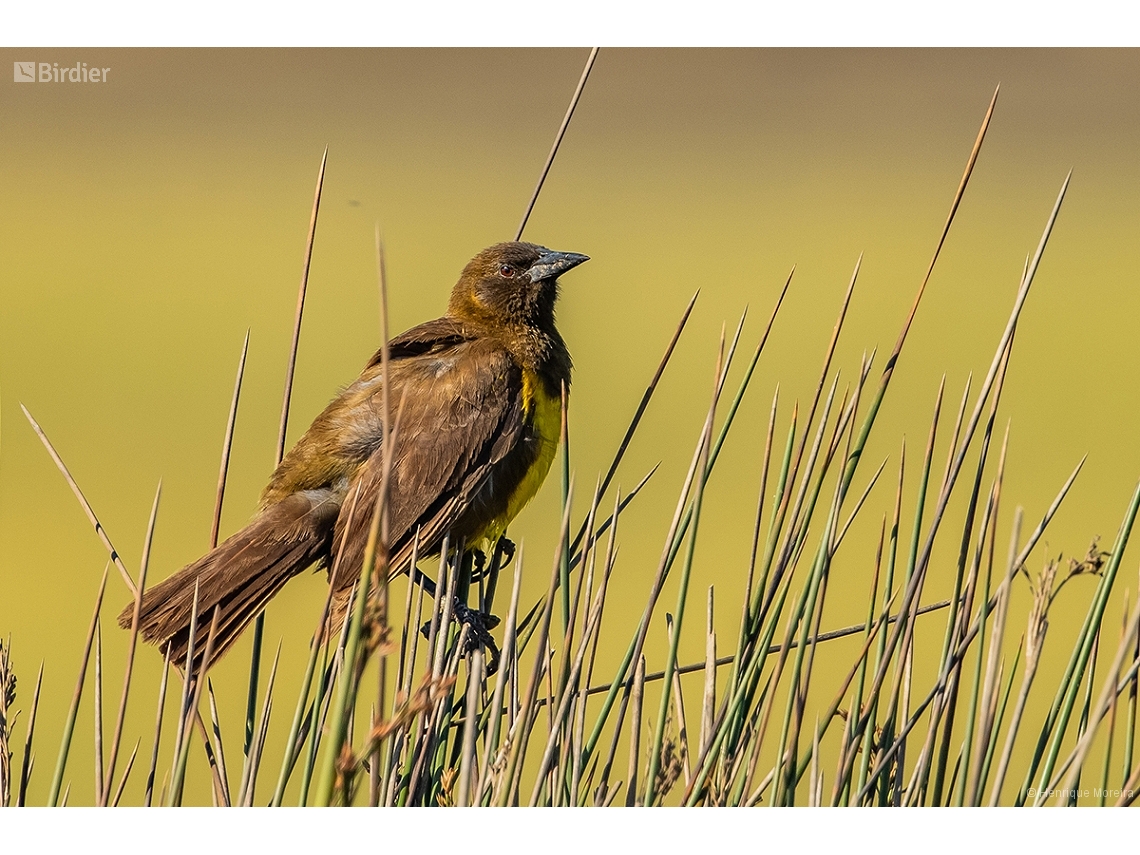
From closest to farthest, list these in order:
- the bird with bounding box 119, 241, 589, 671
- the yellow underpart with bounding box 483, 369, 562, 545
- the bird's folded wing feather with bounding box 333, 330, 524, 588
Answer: the bird with bounding box 119, 241, 589, 671, the bird's folded wing feather with bounding box 333, 330, 524, 588, the yellow underpart with bounding box 483, 369, 562, 545

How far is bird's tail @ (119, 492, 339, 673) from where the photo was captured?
2.56 m

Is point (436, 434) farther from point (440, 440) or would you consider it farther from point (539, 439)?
point (539, 439)

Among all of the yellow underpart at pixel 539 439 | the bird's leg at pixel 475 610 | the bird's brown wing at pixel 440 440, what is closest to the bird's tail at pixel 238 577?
the bird's brown wing at pixel 440 440

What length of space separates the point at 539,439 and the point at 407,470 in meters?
0.40

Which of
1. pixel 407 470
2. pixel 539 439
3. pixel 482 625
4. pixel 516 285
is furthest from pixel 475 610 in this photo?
pixel 516 285

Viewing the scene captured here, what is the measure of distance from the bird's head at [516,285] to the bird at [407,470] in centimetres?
1

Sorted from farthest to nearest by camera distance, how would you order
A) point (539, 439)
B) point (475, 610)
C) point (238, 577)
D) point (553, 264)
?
1. point (553, 264)
2. point (539, 439)
3. point (475, 610)
4. point (238, 577)

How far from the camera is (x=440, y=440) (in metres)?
3.02

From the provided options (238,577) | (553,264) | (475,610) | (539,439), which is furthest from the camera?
(553,264)

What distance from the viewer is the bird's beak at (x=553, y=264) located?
3.43 meters

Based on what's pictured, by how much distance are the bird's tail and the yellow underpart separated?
453 millimetres

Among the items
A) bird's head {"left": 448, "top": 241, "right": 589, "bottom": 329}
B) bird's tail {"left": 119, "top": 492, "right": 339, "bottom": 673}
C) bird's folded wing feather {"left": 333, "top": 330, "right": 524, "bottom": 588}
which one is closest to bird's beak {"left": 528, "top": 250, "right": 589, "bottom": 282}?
bird's head {"left": 448, "top": 241, "right": 589, "bottom": 329}

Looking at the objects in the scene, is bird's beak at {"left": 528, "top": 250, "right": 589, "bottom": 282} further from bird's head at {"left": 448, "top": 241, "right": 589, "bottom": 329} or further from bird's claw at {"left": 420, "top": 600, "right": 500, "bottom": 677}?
bird's claw at {"left": 420, "top": 600, "right": 500, "bottom": 677}

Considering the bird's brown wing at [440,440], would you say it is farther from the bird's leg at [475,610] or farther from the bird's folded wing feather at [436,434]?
the bird's leg at [475,610]
